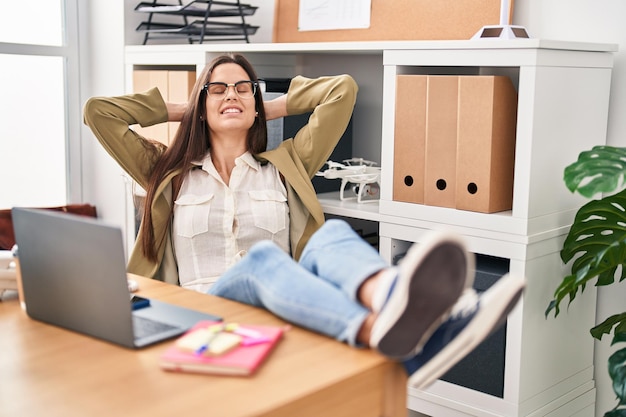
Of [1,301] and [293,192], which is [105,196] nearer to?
[293,192]

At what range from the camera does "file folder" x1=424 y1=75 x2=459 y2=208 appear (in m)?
2.27

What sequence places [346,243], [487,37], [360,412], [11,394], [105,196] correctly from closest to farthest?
[11,394], [360,412], [346,243], [487,37], [105,196]

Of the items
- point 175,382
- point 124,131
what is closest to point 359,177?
point 124,131

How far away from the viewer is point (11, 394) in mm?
1209

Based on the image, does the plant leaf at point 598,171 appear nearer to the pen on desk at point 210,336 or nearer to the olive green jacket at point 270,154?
the olive green jacket at point 270,154

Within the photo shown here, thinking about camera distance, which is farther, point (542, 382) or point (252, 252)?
point (542, 382)

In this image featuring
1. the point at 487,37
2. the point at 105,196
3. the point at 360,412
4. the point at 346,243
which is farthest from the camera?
the point at 105,196

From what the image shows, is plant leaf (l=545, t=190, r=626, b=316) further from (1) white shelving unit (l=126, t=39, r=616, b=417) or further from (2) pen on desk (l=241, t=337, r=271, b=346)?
(2) pen on desk (l=241, t=337, r=271, b=346)

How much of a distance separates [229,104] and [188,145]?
0.19m

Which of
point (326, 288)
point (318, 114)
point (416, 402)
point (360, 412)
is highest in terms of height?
point (318, 114)

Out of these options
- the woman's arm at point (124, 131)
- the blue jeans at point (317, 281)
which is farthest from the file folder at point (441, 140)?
the woman's arm at point (124, 131)

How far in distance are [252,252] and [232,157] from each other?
40.2 inches

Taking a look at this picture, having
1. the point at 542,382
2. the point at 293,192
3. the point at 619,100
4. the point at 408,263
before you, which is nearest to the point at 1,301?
the point at 408,263

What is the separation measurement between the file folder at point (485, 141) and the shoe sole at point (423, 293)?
3.03 feet
